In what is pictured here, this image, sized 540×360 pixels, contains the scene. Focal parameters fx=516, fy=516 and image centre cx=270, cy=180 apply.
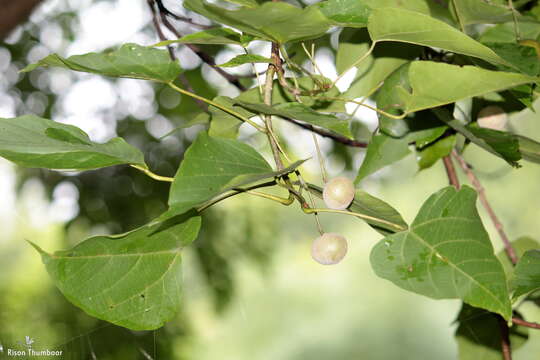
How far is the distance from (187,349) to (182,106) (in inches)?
27.0

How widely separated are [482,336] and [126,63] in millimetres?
571

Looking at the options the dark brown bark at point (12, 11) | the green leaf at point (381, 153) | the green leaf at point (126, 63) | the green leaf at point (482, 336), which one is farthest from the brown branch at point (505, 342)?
the dark brown bark at point (12, 11)

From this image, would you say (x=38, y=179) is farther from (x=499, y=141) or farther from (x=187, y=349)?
(x=499, y=141)

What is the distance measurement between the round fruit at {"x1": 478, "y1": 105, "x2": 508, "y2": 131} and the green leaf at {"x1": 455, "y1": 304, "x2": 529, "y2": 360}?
26cm

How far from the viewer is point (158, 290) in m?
0.39

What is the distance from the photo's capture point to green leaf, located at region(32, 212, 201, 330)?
0.36 meters

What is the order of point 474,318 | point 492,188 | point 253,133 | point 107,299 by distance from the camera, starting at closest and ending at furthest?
point 107,299, point 474,318, point 253,133, point 492,188

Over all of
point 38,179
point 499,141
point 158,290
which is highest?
point 499,141

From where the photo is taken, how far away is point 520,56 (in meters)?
0.41

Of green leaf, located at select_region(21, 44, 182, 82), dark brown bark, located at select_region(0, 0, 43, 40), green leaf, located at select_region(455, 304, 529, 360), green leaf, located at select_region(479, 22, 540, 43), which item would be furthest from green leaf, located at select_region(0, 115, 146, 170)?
Answer: dark brown bark, located at select_region(0, 0, 43, 40)

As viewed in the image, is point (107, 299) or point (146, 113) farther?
point (146, 113)

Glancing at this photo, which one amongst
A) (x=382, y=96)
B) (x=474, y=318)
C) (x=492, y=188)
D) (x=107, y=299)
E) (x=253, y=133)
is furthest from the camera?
(x=492, y=188)

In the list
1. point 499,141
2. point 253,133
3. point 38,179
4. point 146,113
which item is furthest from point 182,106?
point 499,141

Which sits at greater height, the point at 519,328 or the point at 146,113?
the point at 519,328
